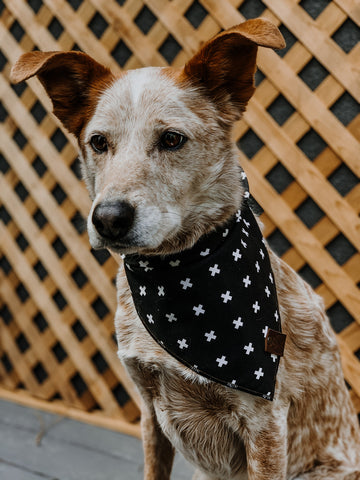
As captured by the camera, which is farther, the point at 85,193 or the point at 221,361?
the point at 85,193

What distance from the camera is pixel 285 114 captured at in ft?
5.85

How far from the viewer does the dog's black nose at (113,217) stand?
2.73 feet

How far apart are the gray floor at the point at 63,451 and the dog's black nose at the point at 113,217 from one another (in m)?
1.10

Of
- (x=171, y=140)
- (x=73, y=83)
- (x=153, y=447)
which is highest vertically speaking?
(x=73, y=83)

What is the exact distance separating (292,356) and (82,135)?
60 cm

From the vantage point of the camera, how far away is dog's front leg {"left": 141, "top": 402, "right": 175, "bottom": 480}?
3.73 ft

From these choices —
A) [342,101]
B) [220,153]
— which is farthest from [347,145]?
[220,153]

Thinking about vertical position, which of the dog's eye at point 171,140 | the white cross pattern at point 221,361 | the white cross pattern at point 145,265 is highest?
the dog's eye at point 171,140

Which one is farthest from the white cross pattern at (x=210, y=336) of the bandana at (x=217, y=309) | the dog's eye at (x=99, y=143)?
the dog's eye at (x=99, y=143)

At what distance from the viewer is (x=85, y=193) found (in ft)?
6.70

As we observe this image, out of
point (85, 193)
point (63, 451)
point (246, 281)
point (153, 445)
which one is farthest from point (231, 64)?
point (63, 451)

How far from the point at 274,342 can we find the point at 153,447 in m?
0.40

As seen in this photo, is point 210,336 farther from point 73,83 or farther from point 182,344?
point 73,83

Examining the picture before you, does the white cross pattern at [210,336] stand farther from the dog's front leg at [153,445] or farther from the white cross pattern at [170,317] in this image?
the dog's front leg at [153,445]
